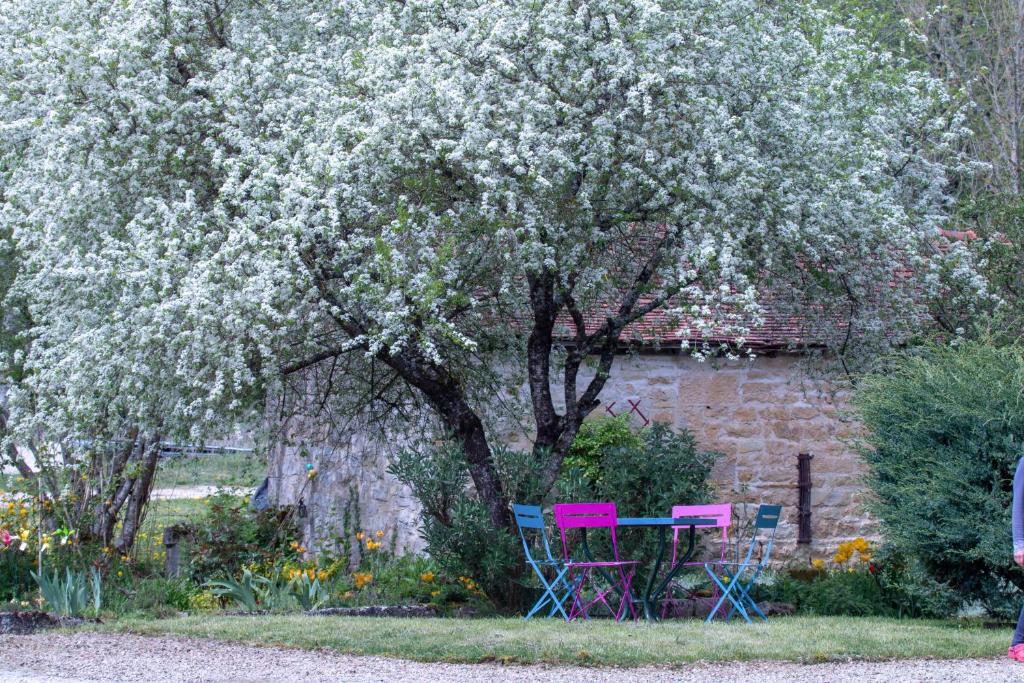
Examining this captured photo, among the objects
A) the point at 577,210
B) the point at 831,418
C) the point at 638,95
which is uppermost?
the point at 638,95

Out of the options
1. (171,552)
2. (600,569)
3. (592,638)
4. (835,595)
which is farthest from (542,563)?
(171,552)

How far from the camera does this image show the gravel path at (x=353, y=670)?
20.9 feet

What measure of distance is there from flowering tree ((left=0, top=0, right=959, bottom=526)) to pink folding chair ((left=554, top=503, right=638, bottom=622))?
0.90 metres

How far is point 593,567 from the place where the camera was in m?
9.44

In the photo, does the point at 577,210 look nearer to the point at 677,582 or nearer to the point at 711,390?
the point at 677,582

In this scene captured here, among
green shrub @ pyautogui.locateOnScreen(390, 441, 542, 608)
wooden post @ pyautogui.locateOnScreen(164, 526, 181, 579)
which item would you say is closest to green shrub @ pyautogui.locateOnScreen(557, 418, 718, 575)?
green shrub @ pyautogui.locateOnScreen(390, 441, 542, 608)

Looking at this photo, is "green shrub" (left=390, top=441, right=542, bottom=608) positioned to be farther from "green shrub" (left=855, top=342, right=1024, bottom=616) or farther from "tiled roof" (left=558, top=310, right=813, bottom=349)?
"green shrub" (left=855, top=342, right=1024, bottom=616)

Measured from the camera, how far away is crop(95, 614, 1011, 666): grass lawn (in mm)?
6988

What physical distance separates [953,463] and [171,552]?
7.10 meters

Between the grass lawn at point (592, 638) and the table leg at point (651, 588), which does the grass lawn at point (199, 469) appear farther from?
the table leg at point (651, 588)

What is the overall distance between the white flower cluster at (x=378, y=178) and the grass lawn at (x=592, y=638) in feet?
5.20

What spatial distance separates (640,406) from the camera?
12.5 m

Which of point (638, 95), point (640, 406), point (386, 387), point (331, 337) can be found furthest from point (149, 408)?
point (640, 406)

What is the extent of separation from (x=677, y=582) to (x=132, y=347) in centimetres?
499
